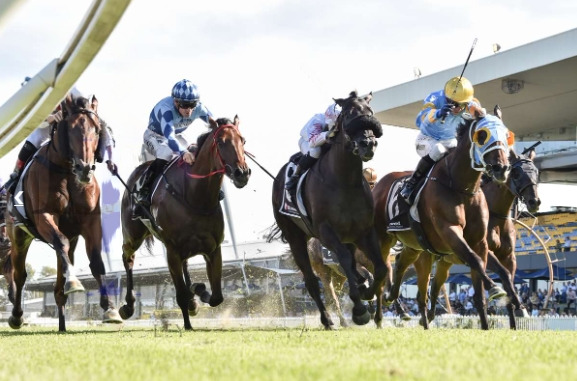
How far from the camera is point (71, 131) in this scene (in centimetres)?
1020

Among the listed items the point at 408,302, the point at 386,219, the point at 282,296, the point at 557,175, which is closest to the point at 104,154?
the point at 386,219

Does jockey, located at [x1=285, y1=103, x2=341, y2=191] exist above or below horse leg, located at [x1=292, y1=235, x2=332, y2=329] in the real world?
above

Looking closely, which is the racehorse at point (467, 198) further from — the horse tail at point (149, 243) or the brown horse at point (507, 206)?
the horse tail at point (149, 243)

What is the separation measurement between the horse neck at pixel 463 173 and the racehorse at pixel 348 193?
1.26 meters

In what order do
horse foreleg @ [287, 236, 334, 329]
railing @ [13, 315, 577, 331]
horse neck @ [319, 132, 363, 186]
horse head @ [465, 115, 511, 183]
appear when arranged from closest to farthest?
horse head @ [465, 115, 511, 183]
horse neck @ [319, 132, 363, 186]
horse foreleg @ [287, 236, 334, 329]
railing @ [13, 315, 577, 331]

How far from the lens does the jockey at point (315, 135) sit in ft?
36.4

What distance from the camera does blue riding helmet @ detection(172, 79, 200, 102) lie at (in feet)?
40.1

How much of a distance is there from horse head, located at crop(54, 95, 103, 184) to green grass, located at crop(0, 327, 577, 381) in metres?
3.10

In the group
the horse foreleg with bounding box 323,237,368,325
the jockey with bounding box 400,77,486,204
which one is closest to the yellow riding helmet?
the jockey with bounding box 400,77,486,204

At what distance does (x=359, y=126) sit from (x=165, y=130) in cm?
367

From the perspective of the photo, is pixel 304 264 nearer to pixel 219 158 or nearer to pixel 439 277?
pixel 219 158

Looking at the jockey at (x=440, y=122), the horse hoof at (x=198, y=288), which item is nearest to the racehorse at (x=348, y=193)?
the jockey at (x=440, y=122)

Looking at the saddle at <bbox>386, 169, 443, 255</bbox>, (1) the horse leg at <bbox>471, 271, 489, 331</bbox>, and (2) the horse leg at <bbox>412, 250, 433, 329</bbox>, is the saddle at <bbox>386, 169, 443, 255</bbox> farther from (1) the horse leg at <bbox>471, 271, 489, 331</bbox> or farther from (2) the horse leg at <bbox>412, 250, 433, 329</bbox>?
(2) the horse leg at <bbox>412, 250, 433, 329</bbox>

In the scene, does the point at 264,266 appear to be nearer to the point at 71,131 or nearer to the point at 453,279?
the point at 453,279
